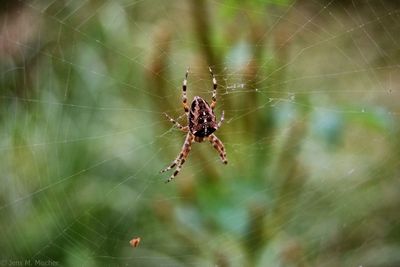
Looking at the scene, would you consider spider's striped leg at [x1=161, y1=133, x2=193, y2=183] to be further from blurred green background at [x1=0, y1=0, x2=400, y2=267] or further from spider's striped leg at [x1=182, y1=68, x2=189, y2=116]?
spider's striped leg at [x1=182, y1=68, x2=189, y2=116]

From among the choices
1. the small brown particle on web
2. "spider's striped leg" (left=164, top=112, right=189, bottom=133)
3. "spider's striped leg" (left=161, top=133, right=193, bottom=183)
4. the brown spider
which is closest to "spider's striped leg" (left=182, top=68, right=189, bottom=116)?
the brown spider

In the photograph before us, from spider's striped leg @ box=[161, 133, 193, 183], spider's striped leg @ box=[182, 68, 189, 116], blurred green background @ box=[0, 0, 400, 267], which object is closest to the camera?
blurred green background @ box=[0, 0, 400, 267]

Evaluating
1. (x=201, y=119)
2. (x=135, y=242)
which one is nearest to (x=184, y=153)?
(x=201, y=119)

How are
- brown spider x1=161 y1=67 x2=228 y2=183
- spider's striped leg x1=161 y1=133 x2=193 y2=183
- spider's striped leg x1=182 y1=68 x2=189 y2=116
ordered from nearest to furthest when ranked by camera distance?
spider's striped leg x1=182 y1=68 x2=189 y2=116
brown spider x1=161 y1=67 x2=228 y2=183
spider's striped leg x1=161 y1=133 x2=193 y2=183

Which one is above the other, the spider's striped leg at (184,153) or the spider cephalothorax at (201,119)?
the spider cephalothorax at (201,119)

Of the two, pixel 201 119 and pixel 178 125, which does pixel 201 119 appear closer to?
pixel 201 119

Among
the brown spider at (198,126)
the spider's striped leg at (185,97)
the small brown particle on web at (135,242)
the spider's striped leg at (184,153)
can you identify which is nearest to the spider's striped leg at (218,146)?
the brown spider at (198,126)

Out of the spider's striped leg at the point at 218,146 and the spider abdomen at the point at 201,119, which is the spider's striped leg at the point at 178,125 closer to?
the spider abdomen at the point at 201,119

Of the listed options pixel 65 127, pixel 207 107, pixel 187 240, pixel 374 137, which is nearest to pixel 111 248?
pixel 187 240
